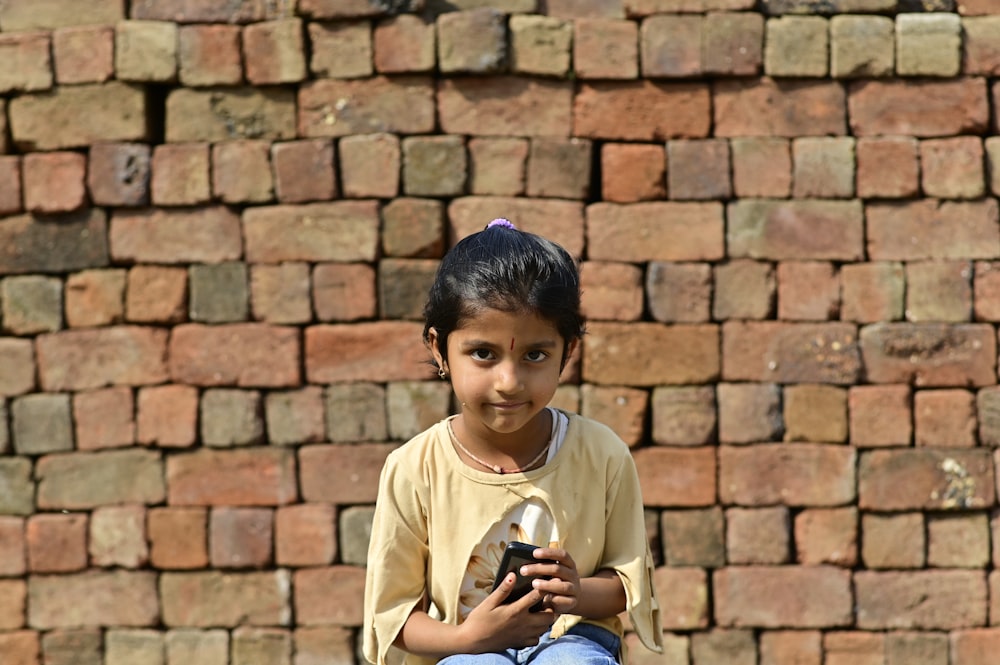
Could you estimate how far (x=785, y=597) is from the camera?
631 centimetres

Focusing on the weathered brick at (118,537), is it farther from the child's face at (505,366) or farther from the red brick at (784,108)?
the child's face at (505,366)

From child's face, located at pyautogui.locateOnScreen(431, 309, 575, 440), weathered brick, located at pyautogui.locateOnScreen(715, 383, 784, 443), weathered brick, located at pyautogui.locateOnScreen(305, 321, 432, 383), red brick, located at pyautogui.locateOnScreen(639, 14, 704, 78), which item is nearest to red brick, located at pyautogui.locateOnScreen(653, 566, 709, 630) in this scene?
weathered brick, located at pyautogui.locateOnScreen(715, 383, 784, 443)

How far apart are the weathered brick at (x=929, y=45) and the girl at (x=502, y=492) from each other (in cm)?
400

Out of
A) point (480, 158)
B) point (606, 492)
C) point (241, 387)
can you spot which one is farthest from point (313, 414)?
point (606, 492)

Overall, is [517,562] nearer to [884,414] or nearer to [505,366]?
[505,366]

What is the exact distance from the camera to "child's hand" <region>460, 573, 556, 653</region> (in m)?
2.73

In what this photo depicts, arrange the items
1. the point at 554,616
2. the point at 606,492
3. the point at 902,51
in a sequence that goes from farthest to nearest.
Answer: the point at 902,51 → the point at 606,492 → the point at 554,616

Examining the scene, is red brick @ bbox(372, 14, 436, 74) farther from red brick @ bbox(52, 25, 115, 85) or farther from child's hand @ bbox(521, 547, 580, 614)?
child's hand @ bbox(521, 547, 580, 614)

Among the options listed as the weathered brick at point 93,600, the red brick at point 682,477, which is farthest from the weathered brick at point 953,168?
the weathered brick at point 93,600

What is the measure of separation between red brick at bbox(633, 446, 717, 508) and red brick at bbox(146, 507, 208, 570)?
2412 millimetres

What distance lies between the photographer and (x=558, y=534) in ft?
9.66

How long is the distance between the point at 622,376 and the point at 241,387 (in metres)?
2.07

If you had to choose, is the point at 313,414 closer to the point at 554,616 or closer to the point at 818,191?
the point at 818,191

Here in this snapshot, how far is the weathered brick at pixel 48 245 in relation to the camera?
6496mm
